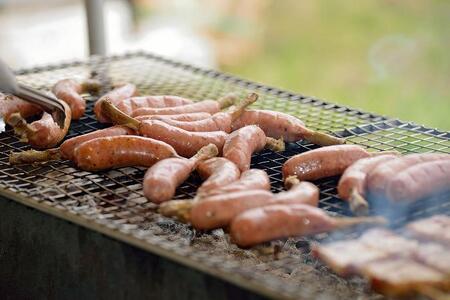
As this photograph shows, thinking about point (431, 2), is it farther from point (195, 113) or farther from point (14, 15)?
point (195, 113)

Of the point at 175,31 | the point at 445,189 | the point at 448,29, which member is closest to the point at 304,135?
the point at 445,189

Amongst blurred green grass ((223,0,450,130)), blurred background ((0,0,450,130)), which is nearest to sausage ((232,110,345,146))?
blurred green grass ((223,0,450,130))

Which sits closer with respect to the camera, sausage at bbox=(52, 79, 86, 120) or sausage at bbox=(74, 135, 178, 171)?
sausage at bbox=(74, 135, 178, 171)

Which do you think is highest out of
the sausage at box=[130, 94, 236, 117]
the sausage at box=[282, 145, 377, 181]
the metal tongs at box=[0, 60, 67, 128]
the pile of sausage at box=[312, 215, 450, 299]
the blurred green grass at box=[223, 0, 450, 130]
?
the metal tongs at box=[0, 60, 67, 128]

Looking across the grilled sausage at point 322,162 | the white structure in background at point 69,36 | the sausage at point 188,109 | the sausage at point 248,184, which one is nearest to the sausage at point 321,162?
the grilled sausage at point 322,162

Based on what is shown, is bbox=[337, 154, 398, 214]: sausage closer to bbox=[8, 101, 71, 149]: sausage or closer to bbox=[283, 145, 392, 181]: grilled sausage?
bbox=[283, 145, 392, 181]: grilled sausage

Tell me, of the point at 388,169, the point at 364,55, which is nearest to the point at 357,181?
the point at 388,169

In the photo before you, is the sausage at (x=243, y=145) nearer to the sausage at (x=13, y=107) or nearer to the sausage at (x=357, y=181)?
the sausage at (x=357, y=181)

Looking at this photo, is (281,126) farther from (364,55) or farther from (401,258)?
(364,55)
